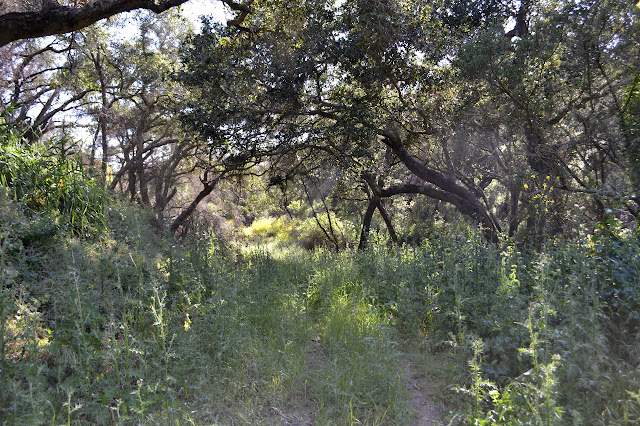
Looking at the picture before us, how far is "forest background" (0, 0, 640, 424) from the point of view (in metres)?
3.01

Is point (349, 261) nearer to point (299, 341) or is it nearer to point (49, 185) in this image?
point (299, 341)

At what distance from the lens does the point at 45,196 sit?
5395mm

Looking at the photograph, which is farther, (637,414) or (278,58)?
(278,58)

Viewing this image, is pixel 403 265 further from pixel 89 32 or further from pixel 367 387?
pixel 89 32

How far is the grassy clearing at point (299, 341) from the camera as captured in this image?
280 cm

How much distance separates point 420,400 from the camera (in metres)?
3.57

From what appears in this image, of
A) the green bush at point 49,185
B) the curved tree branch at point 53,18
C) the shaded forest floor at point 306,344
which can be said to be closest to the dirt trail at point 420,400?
the shaded forest floor at point 306,344

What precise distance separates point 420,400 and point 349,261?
14.2 ft

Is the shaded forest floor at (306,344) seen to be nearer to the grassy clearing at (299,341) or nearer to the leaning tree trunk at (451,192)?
the grassy clearing at (299,341)

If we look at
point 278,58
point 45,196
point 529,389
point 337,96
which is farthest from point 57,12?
point 529,389

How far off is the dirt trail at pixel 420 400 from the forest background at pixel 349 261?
0.05 m

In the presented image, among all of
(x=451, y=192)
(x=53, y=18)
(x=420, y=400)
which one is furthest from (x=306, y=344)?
(x=451, y=192)

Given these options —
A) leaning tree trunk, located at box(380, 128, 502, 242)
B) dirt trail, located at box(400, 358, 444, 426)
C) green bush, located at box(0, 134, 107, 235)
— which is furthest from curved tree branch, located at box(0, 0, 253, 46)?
dirt trail, located at box(400, 358, 444, 426)

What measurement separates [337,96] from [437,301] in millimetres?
6015
